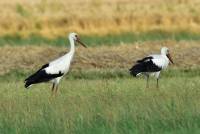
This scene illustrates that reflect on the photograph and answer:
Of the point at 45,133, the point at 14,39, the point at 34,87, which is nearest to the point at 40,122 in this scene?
the point at 45,133

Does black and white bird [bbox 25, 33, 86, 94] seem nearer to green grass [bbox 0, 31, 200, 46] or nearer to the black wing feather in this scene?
the black wing feather

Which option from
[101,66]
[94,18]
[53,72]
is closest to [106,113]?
[53,72]

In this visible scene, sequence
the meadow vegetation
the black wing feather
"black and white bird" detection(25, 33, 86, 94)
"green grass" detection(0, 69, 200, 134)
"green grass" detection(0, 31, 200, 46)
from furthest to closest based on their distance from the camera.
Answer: "green grass" detection(0, 31, 200, 46)
the black wing feather
"black and white bird" detection(25, 33, 86, 94)
the meadow vegetation
"green grass" detection(0, 69, 200, 134)

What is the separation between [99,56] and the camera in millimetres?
21531

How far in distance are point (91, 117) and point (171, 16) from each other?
2126 centimetres

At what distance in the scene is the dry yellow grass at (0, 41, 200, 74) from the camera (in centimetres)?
2088

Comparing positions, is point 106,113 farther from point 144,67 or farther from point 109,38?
point 109,38

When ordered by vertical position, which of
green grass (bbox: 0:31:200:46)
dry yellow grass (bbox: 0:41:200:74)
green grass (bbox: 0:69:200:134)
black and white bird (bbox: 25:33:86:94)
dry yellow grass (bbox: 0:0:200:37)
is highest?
dry yellow grass (bbox: 0:0:200:37)

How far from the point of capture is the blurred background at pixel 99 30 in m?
21.5

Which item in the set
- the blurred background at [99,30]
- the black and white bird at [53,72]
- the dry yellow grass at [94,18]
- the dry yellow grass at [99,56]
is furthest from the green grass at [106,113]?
the dry yellow grass at [94,18]

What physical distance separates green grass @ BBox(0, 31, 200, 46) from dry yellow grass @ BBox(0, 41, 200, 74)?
354cm

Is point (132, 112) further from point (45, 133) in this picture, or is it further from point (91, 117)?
point (45, 133)

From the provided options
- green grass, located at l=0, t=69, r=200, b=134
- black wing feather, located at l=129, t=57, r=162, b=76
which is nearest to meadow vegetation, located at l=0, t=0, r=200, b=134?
green grass, located at l=0, t=69, r=200, b=134

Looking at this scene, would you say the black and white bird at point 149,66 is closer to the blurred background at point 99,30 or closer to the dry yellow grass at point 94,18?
the blurred background at point 99,30
